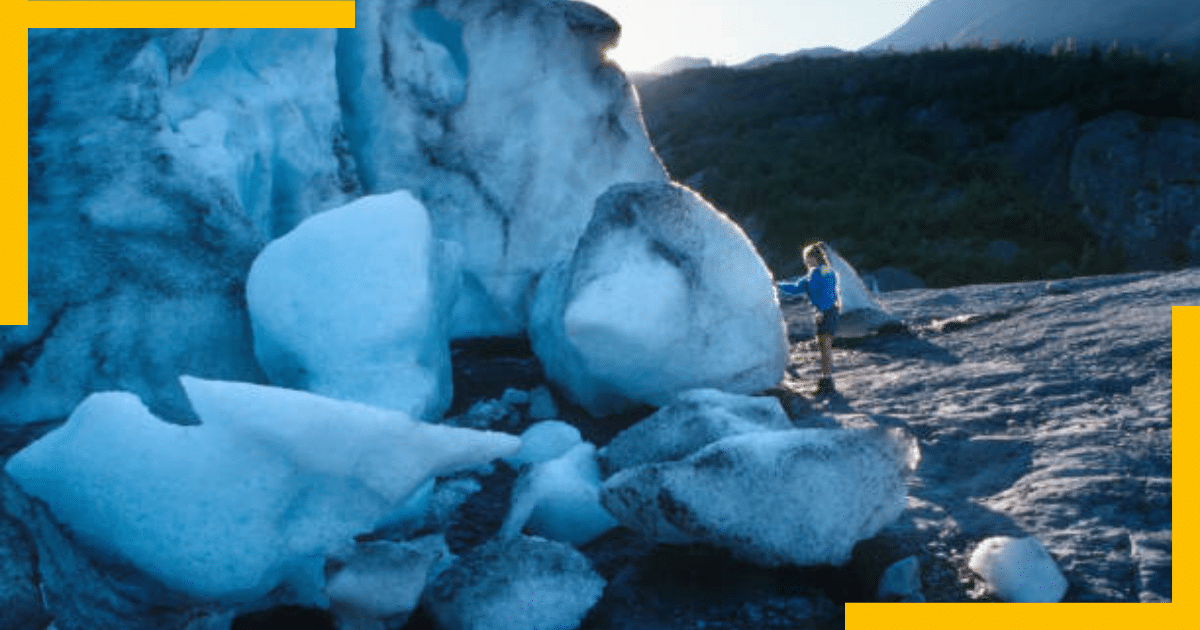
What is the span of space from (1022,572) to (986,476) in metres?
0.86

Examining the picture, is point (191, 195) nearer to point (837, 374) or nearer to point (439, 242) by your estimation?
point (439, 242)

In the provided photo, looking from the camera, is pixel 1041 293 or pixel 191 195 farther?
pixel 1041 293

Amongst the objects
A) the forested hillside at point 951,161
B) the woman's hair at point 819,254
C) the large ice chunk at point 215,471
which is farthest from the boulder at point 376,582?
the forested hillside at point 951,161

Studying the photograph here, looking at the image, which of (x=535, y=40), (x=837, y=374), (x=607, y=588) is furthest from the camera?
(x=535, y=40)

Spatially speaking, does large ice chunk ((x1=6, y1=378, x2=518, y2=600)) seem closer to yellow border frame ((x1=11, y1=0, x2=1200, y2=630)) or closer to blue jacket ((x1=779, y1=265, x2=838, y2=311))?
yellow border frame ((x1=11, y1=0, x2=1200, y2=630))

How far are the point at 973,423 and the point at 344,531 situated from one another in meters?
2.36

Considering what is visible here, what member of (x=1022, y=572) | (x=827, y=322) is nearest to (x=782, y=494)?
(x=1022, y=572)

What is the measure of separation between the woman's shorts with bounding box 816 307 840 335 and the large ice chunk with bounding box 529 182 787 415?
40 cm

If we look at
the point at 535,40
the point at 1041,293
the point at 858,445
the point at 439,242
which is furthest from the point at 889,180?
A: the point at 858,445

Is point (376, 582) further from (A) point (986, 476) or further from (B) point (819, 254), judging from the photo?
(B) point (819, 254)

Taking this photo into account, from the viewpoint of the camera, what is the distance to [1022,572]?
205 centimetres

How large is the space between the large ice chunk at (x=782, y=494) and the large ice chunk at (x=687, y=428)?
445mm

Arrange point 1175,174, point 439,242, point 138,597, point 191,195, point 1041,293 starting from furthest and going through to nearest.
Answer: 1. point 1175,174
2. point 1041,293
3. point 439,242
4. point 191,195
5. point 138,597

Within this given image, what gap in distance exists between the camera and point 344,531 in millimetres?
2400
